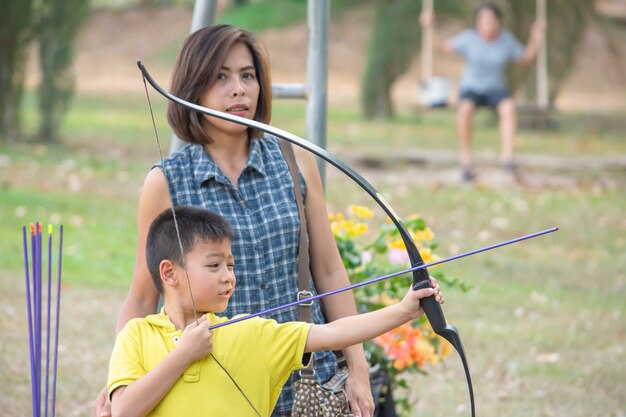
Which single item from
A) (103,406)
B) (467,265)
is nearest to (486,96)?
(467,265)

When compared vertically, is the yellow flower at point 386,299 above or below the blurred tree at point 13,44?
below

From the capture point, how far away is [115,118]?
16.4 m

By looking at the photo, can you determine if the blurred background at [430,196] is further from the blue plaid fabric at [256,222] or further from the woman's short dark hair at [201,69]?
the woman's short dark hair at [201,69]

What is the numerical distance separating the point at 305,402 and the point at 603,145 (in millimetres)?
11762

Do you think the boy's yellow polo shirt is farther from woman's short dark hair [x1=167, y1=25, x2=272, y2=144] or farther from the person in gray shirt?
the person in gray shirt

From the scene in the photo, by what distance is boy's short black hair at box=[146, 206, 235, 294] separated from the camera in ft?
8.72

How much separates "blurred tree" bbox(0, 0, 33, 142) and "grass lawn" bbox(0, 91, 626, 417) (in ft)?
1.93

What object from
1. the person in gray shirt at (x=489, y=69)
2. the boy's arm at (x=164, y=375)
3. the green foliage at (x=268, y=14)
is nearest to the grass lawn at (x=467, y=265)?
the person in gray shirt at (x=489, y=69)

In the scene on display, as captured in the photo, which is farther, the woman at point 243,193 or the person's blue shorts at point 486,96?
the person's blue shorts at point 486,96

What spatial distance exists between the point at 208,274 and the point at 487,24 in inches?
370

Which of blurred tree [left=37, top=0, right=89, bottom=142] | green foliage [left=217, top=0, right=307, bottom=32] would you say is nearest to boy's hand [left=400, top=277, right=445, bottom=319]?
blurred tree [left=37, top=0, right=89, bottom=142]

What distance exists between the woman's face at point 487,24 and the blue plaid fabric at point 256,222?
28.7 ft

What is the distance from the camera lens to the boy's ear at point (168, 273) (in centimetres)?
268

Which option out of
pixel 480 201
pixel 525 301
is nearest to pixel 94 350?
pixel 525 301
